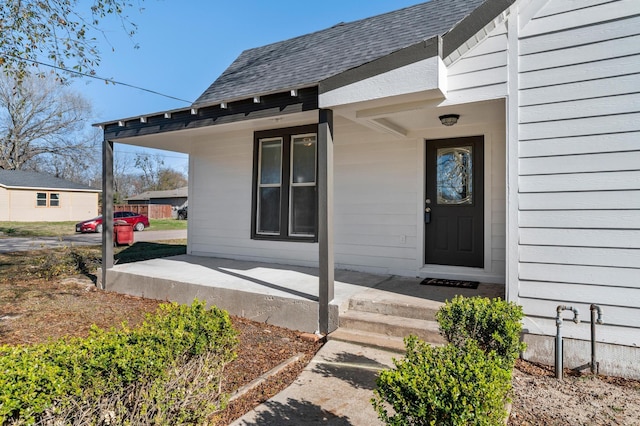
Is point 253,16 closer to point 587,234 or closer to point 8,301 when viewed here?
point 8,301

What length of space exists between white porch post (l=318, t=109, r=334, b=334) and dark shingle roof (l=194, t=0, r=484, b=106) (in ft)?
3.60

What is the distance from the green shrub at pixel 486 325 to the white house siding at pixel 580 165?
3.04 ft

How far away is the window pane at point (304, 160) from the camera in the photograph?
6.23m

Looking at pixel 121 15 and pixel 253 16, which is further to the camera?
pixel 253 16

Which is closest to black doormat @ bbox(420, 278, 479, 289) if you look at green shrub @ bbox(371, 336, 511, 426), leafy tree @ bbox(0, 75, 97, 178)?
green shrub @ bbox(371, 336, 511, 426)

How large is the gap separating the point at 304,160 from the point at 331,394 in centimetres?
425

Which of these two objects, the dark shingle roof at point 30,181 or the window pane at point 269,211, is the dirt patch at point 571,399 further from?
the dark shingle roof at point 30,181

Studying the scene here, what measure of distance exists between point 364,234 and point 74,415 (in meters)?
4.54

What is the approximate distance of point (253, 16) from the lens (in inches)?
462

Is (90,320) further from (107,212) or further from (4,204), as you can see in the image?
(4,204)

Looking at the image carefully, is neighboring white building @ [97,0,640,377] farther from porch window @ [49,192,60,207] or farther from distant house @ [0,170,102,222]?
porch window @ [49,192,60,207]

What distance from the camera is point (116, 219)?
19.0m

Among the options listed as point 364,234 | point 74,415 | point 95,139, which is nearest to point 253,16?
point 364,234

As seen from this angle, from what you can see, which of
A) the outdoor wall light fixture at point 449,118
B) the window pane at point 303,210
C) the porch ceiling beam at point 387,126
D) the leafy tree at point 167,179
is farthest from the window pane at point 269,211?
the leafy tree at point 167,179
